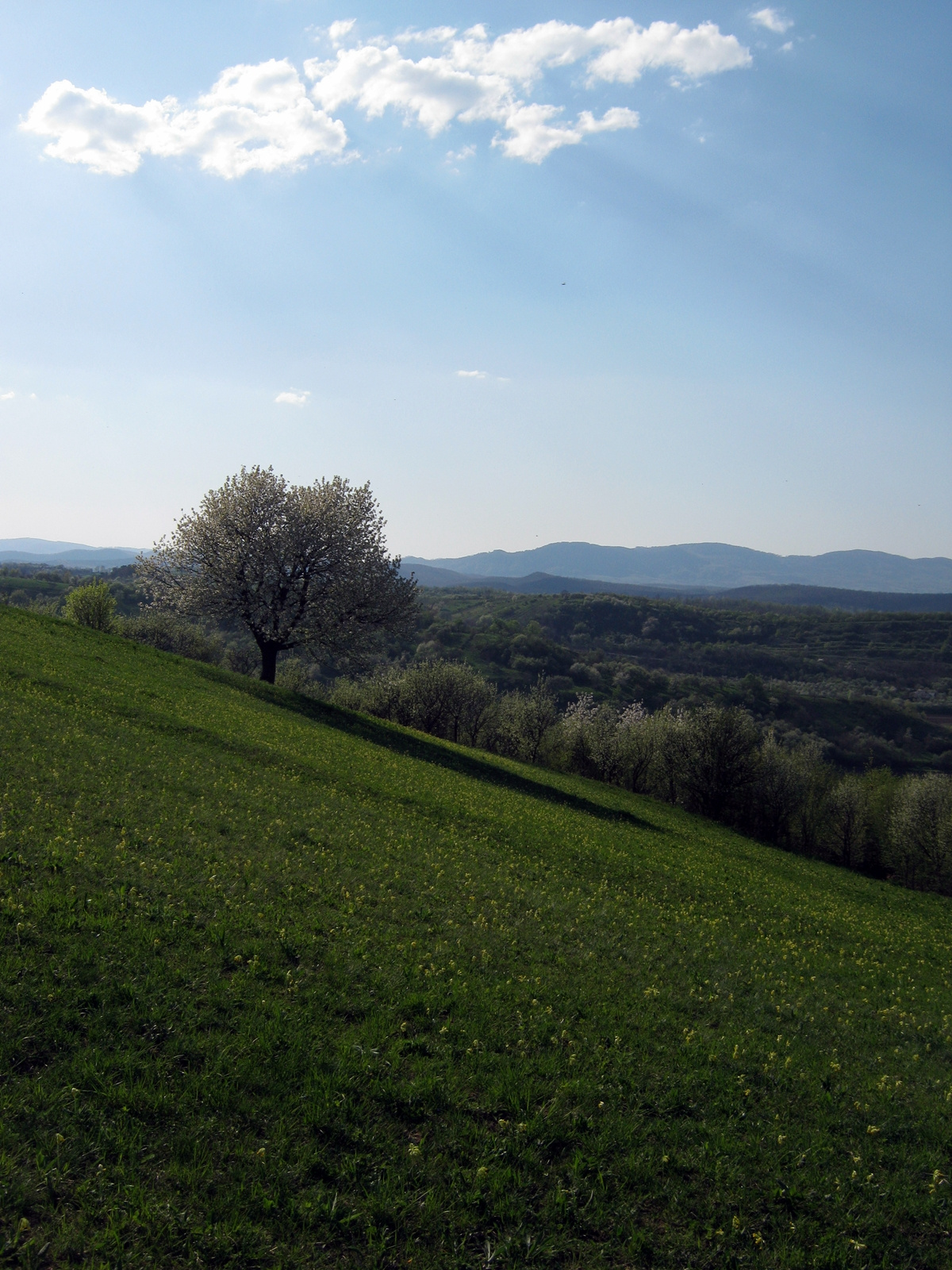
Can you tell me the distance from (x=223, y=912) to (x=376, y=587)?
37.0m

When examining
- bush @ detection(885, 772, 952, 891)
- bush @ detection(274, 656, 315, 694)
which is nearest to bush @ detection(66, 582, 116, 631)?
bush @ detection(274, 656, 315, 694)

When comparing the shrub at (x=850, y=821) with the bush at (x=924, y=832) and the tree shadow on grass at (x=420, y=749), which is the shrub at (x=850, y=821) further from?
the tree shadow on grass at (x=420, y=749)

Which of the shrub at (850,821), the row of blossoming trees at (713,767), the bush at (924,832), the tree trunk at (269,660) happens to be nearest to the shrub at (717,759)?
the row of blossoming trees at (713,767)

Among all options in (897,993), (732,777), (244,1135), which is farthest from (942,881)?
(244,1135)

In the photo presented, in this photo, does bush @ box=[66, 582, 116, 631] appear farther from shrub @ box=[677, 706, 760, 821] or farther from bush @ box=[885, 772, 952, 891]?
bush @ box=[885, 772, 952, 891]

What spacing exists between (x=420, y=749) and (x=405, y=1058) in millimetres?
32689

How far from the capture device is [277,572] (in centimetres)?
4716

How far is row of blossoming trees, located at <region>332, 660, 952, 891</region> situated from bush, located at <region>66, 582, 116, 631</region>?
27.2 meters

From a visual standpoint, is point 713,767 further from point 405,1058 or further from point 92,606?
point 92,606

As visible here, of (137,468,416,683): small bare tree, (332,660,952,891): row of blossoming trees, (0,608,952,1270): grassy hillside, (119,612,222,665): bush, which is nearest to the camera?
(0,608,952,1270): grassy hillside

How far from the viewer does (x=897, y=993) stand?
17.2 m

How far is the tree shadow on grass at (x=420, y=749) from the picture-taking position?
39.2m

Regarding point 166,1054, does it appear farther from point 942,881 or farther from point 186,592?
point 942,881

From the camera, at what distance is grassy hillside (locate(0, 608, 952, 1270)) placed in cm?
723
